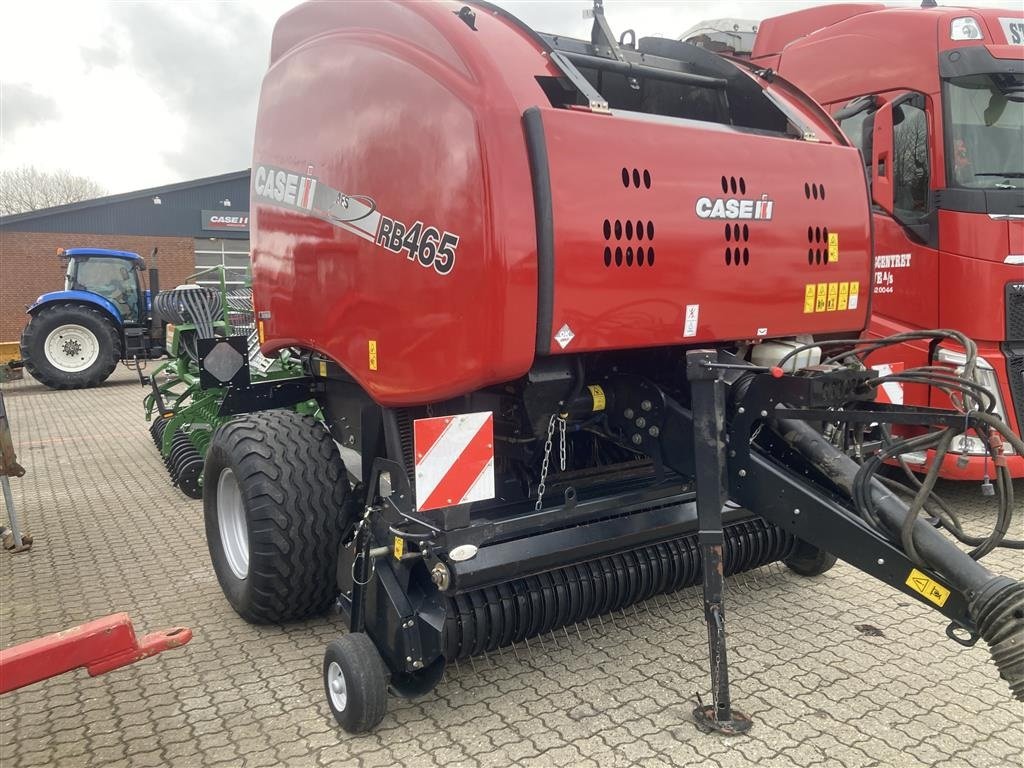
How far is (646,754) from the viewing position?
238 centimetres

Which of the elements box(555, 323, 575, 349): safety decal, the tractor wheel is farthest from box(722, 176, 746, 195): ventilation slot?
the tractor wheel

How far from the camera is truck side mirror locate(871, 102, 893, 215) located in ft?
14.9

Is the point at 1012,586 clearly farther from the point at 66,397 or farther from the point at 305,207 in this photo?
the point at 66,397

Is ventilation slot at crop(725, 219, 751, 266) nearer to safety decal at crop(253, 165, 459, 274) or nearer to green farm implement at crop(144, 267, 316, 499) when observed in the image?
safety decal at crop(253, 165, 459, 274)

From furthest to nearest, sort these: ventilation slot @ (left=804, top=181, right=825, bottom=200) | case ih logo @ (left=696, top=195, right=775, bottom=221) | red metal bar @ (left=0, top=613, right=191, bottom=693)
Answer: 1. ventilation slot @ (left=804, top=181, right=825, bottom=200)
2. case ih logo @ (left=696, top=195, right=775, bottom=221)
3. red metal bar @ (left=0, top=613, right=191, bottom=693)

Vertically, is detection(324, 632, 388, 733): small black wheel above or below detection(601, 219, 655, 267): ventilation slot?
below

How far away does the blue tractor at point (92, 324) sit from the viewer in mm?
12133

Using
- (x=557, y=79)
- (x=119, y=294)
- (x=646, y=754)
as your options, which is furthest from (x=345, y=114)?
(x=119, y=294)

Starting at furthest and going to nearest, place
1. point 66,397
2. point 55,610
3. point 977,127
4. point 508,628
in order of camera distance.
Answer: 1. point 66,397
2. point 977,127
3. point 55,610
4. point 508,628

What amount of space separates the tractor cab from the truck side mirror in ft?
39.3

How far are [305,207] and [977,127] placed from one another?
396cm

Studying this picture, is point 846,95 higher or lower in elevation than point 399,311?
higher

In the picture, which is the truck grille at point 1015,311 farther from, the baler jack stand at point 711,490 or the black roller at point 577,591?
the baler jack stand at point 711,490

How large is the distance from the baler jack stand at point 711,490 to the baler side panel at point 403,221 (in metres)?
0.54
